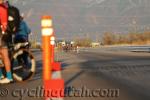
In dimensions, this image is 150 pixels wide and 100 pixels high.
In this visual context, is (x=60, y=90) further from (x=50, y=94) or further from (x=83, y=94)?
(x=83, y=94)

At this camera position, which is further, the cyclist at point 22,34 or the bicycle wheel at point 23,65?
the cyclist at point 22,34

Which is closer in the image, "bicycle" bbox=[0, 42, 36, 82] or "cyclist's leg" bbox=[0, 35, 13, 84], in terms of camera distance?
"cyclist's leg" bbox=[0, 35, 13, 84]

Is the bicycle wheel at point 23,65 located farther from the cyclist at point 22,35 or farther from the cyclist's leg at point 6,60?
the cyclist's leg at point 6,60

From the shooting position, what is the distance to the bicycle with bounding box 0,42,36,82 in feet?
39.3

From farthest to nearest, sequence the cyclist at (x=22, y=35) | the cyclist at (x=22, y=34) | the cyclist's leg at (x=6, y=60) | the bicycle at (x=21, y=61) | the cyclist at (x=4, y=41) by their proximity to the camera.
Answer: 1. the cyclist at (x=22, y=34)
2. the cyclist at (x=22, y=35)
3. the bicycle at (x=21, y=61)
4. the cyclist's leg at (x=6, y=60)
5. the cyclist at (x=4, y=41)

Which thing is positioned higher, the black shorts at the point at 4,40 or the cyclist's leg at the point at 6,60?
the black shorts at the point at 4,40

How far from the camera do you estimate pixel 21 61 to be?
41.4 feet

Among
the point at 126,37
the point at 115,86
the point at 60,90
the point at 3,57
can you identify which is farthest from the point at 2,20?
the point at 126,37

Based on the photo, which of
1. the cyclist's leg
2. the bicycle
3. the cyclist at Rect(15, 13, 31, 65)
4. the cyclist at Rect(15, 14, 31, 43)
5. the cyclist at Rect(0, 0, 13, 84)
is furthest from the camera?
the cyclist at Rect(15, 14, 31, 43)

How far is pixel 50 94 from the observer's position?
8102 millimetres

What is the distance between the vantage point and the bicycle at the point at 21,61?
12.0 meters

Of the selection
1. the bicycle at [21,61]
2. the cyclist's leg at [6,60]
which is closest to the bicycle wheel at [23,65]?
the bicycle at [21,61]

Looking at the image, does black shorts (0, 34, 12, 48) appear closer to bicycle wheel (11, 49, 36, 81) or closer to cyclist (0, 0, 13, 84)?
cyclist (0, 0, 13, 84)

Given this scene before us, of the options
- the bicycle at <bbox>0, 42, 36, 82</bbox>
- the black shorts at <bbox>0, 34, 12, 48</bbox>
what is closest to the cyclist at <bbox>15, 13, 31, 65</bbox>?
the bicycle at <bbox>0, 42, 36, 82</bbox>
